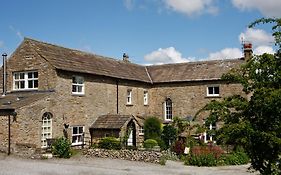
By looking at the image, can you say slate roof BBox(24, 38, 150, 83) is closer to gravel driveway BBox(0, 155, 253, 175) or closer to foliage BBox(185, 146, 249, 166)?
gravel driveway BBox(0, 155, 253, 175)

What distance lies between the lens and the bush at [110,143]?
28.3 metres

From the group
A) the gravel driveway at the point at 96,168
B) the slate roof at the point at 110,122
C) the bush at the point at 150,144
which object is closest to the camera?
the gravel driveway at the point at 96,168

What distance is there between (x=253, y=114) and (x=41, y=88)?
2197cm

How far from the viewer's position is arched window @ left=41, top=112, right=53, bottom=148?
27.1 m

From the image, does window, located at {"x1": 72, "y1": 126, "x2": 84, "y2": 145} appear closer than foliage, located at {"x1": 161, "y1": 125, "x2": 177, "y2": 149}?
Yes

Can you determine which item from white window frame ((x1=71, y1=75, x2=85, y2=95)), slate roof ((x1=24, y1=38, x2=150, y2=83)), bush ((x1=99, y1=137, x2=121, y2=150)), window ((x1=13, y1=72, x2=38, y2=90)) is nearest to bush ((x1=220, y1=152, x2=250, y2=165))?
bush ((x1=99, y1=137, x2=121, y2=150))

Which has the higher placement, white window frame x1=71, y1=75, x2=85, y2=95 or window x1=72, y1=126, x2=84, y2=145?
white window frame x1=71, y1=75, x2=85, y2=95

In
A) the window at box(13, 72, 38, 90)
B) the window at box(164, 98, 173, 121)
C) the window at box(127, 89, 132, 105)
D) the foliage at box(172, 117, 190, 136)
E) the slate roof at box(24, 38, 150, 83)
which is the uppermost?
the slate roof at box(24, 38, 150, 83)

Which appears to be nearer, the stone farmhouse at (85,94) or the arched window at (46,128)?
the stone farmhouse at (85,94)

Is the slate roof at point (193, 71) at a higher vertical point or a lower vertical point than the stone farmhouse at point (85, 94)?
higher

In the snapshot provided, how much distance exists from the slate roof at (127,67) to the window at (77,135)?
15.7ft

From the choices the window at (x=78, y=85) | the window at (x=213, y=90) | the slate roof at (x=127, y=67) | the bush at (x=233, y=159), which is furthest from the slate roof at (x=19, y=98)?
the window at (x=213, y=90)

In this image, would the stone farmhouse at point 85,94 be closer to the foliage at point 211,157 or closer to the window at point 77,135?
the window at point 77,135

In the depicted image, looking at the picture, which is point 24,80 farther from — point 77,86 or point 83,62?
point 83,62
